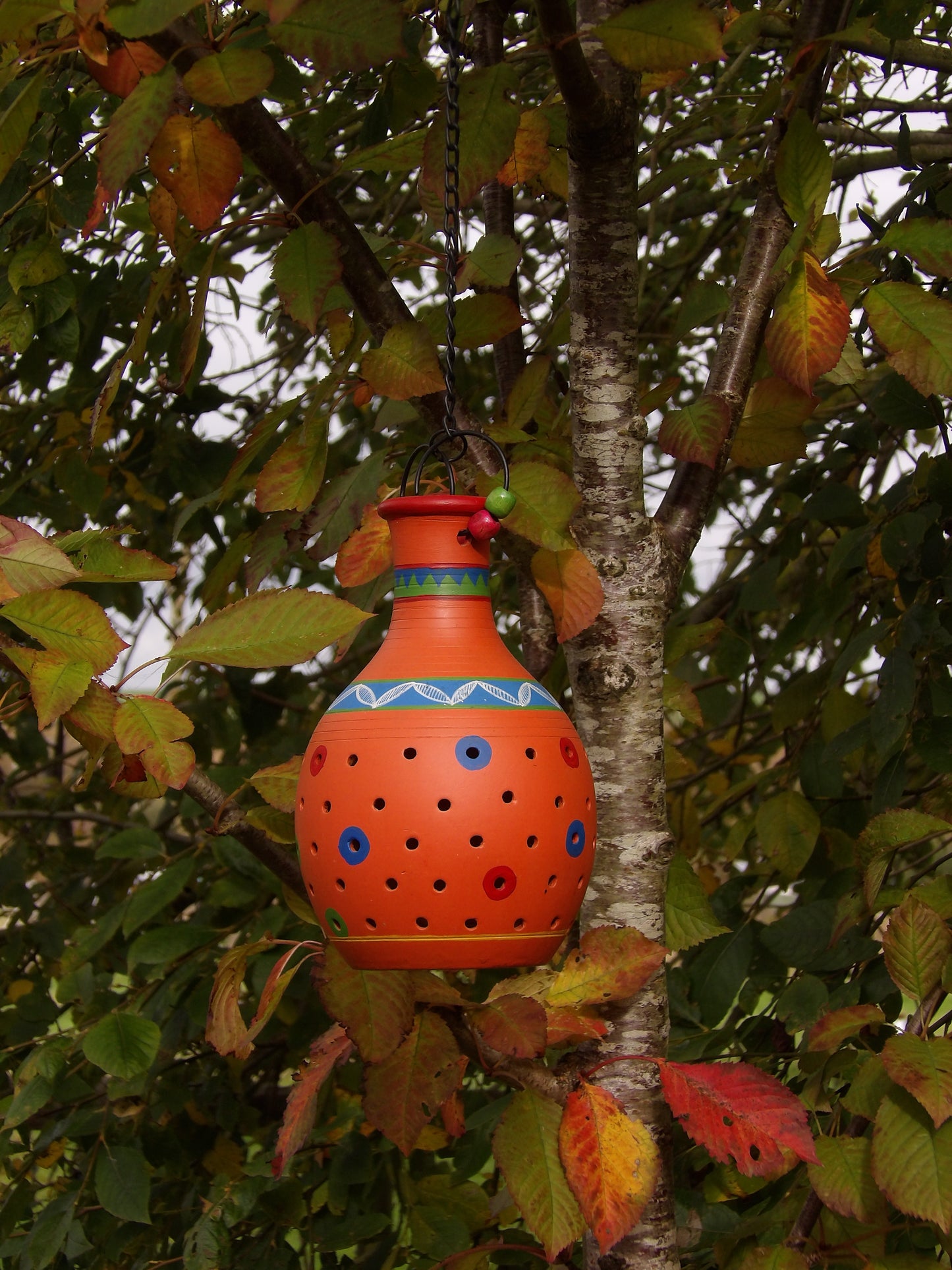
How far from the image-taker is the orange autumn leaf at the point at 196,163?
0.97 m

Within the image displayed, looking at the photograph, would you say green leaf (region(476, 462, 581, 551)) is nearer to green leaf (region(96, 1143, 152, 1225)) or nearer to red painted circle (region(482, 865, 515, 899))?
red painted circle (region(482, 865, 515, 899))

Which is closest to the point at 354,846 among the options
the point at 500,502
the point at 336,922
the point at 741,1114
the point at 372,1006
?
the point at 336,922

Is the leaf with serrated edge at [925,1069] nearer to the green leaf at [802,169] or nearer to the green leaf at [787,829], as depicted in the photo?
the green leaf at [787,829]

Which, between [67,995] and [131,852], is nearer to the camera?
[131,852]

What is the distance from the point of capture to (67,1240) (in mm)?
1636

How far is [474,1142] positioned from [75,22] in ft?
4.52

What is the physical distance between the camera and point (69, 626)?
848 millimetres

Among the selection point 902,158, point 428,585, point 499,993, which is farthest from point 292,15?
point 902,158

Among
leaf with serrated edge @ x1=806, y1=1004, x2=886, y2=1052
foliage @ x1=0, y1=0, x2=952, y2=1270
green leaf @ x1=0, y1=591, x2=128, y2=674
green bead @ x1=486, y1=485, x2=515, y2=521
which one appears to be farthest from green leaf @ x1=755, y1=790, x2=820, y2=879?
green leaf @ x1=0, y1=591, x2=128, y2=674

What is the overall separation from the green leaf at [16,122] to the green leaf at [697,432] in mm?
576

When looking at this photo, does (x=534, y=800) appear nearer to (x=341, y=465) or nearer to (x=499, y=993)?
(x=499, y=993)

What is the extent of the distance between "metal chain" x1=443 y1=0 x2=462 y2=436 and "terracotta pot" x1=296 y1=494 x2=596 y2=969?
106 millimetres

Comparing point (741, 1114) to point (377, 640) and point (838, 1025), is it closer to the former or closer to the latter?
point (838, 1025)

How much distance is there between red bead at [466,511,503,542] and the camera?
0.99m
